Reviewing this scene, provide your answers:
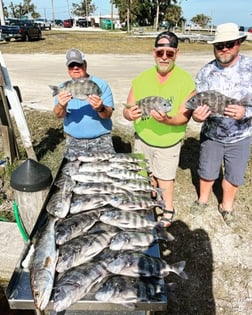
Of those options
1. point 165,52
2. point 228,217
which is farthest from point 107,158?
point 228,217

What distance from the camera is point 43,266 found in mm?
1950

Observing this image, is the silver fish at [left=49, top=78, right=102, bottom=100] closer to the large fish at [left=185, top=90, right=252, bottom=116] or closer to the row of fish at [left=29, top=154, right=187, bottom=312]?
the row of fish at [left=29, top=154, right=187, bottom=312]

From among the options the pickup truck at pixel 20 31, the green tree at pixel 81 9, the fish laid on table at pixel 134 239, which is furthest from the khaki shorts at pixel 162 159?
the green tree at pixel 81 9

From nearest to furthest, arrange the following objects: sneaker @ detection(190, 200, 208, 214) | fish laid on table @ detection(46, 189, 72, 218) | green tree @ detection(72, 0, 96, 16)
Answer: fish laid on table @ detection(46, 189, 72, 218), sneaker @ detection(190, 200, 208, 214), green tree @ detection(72, 0, 96, 16)

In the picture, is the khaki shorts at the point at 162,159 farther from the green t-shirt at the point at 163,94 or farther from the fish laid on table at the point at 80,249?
the fish laid on table at the point at 80,249

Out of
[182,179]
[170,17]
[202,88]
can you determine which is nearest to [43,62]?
[182,179]

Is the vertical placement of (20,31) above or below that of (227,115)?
below

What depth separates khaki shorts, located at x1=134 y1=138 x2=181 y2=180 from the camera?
149 inches

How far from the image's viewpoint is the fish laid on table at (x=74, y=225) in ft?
7.24

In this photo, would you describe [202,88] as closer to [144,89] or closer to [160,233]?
[144,89]

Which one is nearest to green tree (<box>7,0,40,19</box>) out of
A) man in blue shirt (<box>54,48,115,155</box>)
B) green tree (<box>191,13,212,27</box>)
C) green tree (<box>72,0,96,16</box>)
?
green tree (<box>72,0,96,16</box>)

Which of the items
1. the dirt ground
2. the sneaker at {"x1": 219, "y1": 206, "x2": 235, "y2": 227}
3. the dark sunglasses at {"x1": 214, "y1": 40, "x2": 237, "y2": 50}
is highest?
the dark sunglasses at {"x1": 214, "y1": 40, "x2": 237, "y2": 50}

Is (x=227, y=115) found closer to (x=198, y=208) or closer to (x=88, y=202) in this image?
(x=88, y=202)

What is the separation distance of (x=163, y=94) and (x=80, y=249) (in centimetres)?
210
